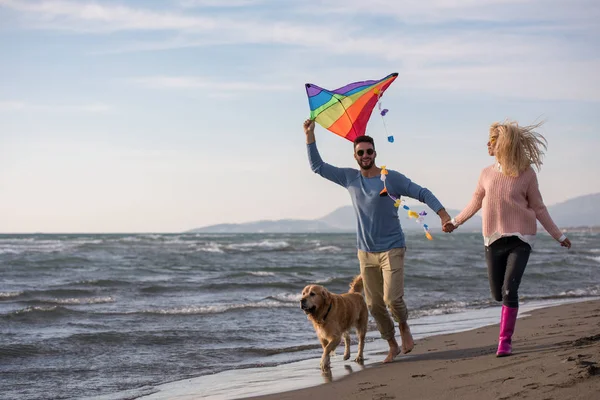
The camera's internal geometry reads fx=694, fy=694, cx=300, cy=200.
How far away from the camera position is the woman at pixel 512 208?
18.4ft

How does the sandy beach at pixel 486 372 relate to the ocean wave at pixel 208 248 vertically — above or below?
below

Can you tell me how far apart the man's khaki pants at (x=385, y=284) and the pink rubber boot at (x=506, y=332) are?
39.0 inches

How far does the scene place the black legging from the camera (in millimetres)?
5621

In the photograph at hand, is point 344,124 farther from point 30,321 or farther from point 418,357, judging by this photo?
point 30,321

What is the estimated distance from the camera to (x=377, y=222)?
6.39m

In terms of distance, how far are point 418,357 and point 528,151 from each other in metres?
2.32

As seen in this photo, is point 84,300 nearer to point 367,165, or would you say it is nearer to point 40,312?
point 40,312

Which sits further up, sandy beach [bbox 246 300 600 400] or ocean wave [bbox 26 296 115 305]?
ocean wave [bbox 26 296 115 305]

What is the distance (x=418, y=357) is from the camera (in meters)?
6.74

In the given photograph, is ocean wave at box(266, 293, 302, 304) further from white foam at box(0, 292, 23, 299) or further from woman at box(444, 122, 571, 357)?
woman at box(444, 122, 571, 357)

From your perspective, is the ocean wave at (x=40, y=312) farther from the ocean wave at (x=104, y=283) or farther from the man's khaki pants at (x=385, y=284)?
the man's khaki pants at (x=385, y=284)

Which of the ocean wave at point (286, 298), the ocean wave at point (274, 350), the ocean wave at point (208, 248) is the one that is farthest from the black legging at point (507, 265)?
the ocean wave at point (208, 248)

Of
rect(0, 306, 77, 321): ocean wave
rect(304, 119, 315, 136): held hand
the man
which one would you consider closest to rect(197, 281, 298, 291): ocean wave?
rect(0, 306, 77, 321): ocean wave

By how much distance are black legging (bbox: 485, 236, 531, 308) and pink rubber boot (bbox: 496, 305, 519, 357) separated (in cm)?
6
